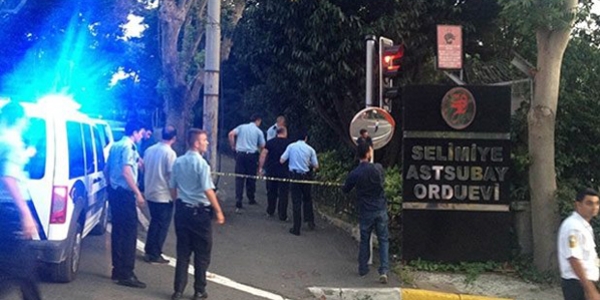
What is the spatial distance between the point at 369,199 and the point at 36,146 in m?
4.24

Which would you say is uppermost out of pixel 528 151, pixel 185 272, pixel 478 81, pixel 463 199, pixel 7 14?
pixel 7 14

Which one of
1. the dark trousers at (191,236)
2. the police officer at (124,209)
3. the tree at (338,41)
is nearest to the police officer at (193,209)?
the dark trousers at (191,236)

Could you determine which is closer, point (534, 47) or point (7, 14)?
point (534, 47)

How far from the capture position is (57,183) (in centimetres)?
725

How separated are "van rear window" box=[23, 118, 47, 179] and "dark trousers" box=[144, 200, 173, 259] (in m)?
2.00

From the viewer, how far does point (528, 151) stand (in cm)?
1027

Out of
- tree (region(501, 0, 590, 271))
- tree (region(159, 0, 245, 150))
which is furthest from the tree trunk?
tree (region(159, 0, 245, 150))

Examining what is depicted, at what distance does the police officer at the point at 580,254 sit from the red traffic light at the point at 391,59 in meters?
4.22

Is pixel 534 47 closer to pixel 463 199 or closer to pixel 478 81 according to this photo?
pixel 478 81

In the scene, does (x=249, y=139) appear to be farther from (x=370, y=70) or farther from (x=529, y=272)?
(x=529, y=272)

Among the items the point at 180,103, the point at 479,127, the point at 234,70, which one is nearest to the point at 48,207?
the point at 479,127

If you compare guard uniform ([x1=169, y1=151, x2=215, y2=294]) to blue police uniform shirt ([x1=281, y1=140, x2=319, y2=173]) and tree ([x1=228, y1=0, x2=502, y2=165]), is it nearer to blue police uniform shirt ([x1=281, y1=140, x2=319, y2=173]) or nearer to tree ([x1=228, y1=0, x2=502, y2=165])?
blue police uniform shirt ([x1=281, y1=140, x2=319, y2=173])

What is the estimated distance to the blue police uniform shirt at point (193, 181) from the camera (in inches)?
304

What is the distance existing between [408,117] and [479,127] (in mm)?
1006
